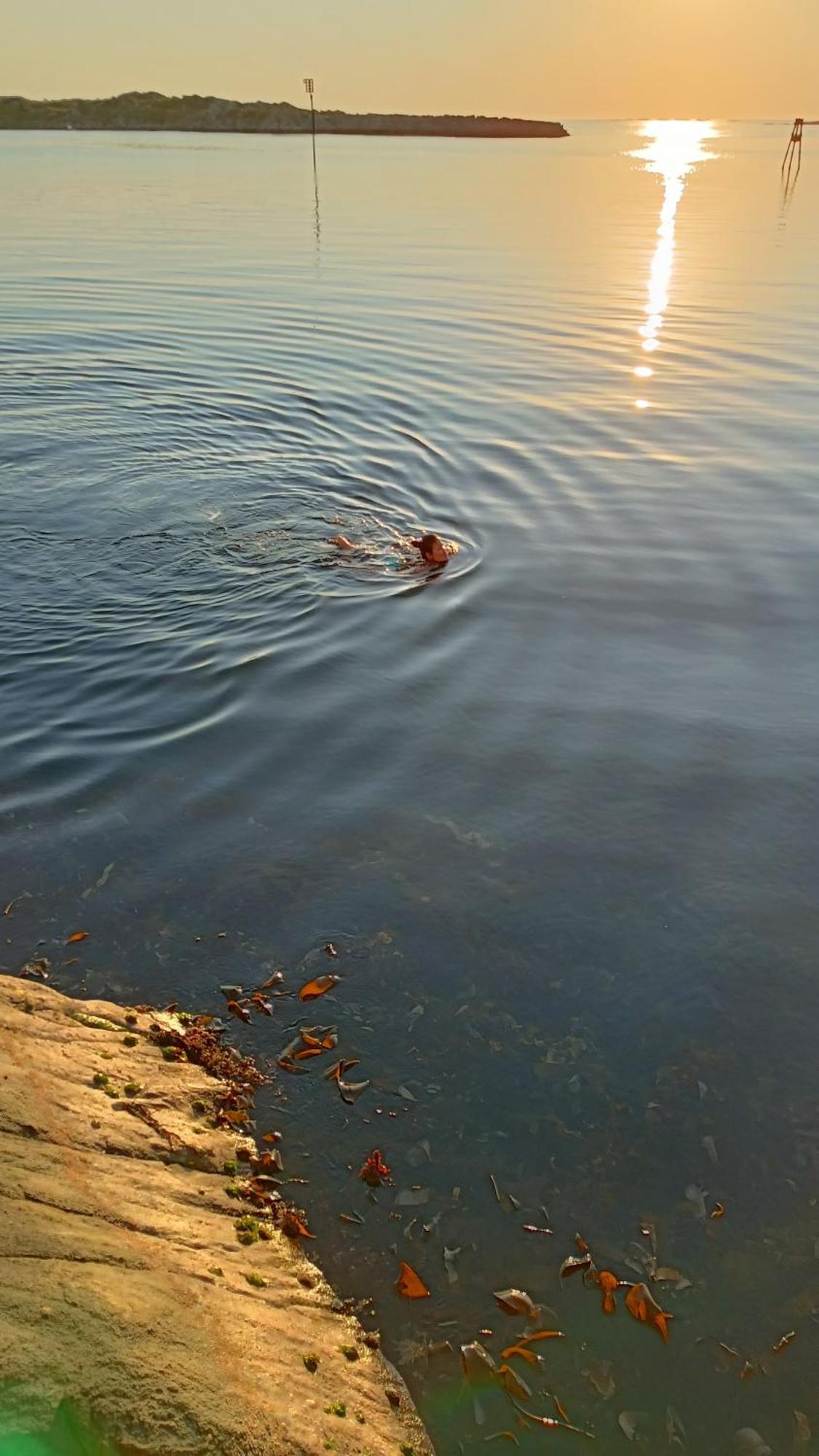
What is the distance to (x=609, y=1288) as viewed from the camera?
532 cm

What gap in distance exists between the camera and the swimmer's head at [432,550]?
44.2ft

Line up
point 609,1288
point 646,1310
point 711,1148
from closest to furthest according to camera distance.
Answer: point 646,1310 → point 609,1288 → point 711,1148

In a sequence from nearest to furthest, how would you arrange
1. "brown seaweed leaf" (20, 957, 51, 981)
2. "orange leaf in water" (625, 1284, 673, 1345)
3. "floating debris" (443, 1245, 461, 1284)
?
"orange leaf in water" (625, 1284, 673, 1345) → "floating debris" (443, 1245, 461, 1284) → "brown seaweed leaf" (20, 957, 51, 981)

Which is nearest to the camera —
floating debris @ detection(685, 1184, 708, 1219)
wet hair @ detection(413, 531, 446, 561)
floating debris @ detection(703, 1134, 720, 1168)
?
floating debris @ detection(685, 1184, 708, 1219)

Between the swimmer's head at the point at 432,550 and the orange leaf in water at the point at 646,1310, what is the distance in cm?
964

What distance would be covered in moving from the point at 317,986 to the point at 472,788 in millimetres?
2846

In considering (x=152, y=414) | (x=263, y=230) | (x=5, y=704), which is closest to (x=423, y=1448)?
(x=5, y=704)

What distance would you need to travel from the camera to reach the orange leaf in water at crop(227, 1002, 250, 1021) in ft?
22.2

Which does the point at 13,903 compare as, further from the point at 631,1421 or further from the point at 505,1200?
the point at 631,1421

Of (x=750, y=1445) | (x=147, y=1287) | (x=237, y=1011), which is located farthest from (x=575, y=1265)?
(x=237, y=1011)

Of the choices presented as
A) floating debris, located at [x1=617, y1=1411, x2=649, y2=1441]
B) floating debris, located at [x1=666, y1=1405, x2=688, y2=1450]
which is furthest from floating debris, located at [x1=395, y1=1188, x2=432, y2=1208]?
floating debris, located at [x1=666, y1=1405, x2=688, y2=1450]

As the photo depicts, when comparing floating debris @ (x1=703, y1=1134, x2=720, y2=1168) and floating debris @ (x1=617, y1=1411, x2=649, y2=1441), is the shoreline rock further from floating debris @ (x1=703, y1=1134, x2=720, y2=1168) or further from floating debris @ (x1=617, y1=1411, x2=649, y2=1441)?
floating debris @ (x1=703, y1=1134, x2=720, y2=1168)

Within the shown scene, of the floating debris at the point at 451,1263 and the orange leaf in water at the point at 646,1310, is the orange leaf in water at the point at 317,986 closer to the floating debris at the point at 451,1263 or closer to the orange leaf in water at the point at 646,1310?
the floating debris at the point at 451,1263

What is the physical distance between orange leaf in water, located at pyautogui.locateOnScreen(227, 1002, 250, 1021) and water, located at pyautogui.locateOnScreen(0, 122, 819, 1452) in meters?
0.17
